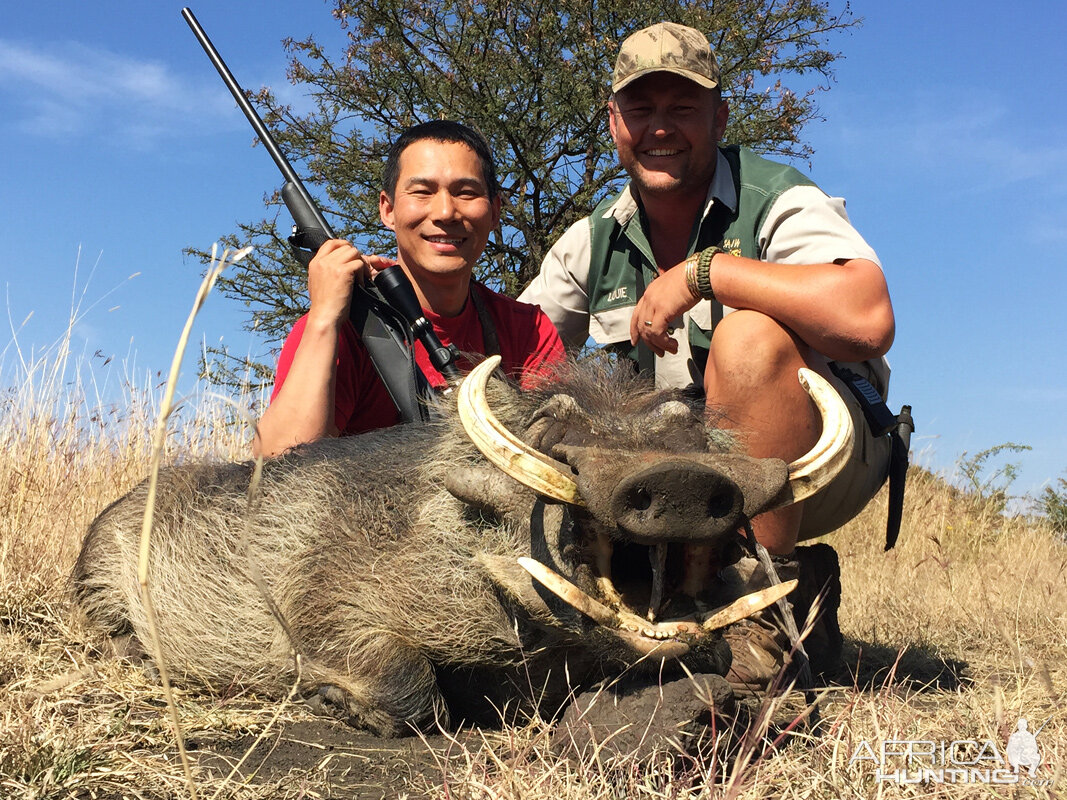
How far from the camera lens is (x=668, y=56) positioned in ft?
12.2

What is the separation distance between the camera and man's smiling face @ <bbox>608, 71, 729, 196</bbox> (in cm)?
374

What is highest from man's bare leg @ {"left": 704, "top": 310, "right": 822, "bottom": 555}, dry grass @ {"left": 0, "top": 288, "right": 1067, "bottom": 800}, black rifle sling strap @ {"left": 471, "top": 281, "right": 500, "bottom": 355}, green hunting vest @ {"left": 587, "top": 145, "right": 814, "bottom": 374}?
green hunting vest @ {"left": 587, "top": 145, "right": 814, "bottom": 374}

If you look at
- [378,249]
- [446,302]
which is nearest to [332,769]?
[446,302]

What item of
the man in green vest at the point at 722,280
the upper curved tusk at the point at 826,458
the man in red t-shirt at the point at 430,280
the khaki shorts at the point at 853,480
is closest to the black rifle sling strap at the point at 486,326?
the man in red t-shirt at the point at 430,280

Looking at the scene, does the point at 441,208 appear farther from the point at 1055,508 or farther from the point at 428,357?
the point at 1055,508

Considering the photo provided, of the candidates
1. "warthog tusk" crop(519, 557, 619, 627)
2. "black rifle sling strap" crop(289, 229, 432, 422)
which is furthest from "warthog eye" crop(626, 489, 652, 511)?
"black rifle sling strap" crop(289, 229, 432, 422)

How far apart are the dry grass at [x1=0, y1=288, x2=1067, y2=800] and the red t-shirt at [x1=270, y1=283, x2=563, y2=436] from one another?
0.63 metres

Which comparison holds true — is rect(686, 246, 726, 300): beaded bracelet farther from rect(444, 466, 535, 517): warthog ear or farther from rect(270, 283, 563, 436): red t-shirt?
rect(444, 466, 535, 517): warthog ear

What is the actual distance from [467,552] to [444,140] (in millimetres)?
1947

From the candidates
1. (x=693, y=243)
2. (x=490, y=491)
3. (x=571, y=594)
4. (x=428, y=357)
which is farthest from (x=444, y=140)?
(x=571, y=594)

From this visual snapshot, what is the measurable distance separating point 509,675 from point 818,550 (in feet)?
5.22

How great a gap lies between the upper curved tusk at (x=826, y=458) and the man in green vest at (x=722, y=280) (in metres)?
0.48

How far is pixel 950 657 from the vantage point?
12.2ft

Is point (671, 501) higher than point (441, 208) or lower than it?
lower
